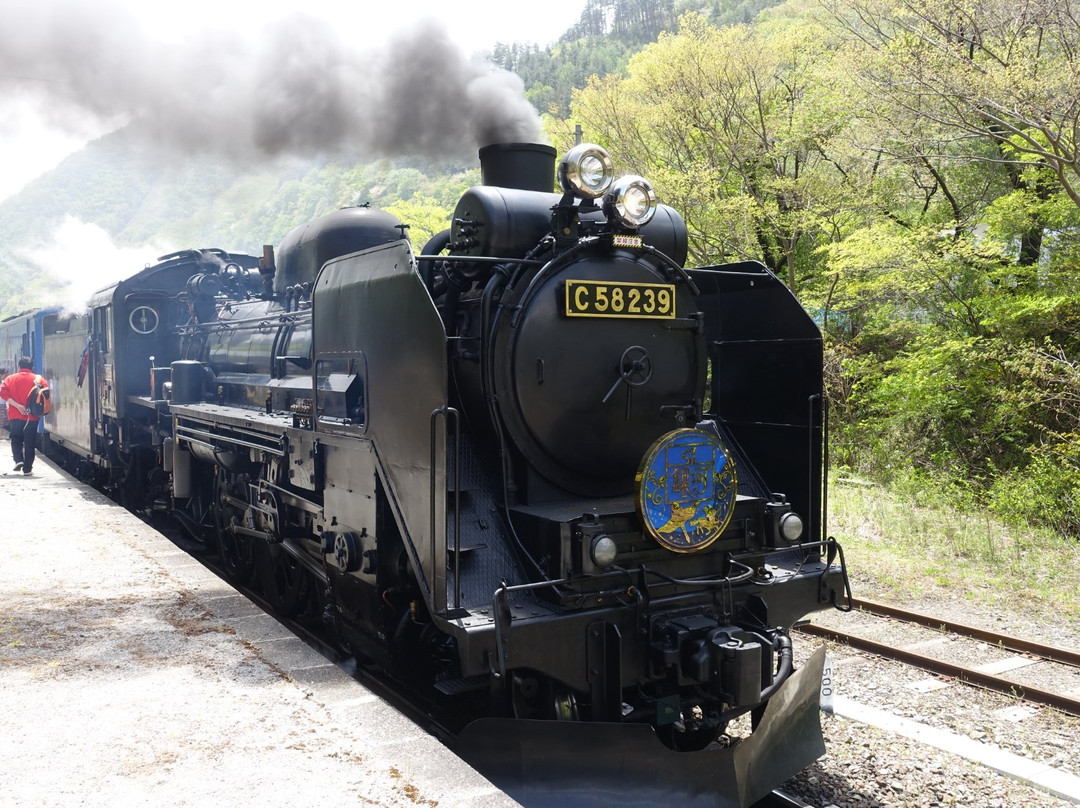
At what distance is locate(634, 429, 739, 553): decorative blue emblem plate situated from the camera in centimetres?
408

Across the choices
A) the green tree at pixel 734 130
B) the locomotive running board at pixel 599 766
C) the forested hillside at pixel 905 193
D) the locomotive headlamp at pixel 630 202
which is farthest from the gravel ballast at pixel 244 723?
the green tree at pixel 734 130

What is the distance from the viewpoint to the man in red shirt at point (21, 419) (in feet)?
42.3

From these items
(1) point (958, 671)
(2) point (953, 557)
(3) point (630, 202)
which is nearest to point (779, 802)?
(1) point (958, 671)

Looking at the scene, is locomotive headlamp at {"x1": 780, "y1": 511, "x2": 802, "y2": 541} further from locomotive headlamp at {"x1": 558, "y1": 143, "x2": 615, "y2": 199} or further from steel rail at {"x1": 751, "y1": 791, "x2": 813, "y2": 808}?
locomotive headlamp at {"x1": 558, "y1": 143, "x2": 615, "y2": 199}

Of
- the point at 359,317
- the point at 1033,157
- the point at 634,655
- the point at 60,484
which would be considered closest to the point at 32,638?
the point at 359,317

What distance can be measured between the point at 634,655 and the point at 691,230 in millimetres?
13572

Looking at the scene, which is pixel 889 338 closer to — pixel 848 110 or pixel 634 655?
pixel 848 110

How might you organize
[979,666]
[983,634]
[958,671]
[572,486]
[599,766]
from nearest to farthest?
[599,766] → [572,486] → [958,671] → [979,666] → [983,634]

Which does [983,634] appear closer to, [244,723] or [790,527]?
[790,527]

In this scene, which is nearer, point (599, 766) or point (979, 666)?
point (599, 766)

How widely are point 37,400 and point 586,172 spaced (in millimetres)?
11977

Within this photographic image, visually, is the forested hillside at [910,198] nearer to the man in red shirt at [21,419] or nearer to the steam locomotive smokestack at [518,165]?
the steam locomotive smokestack at [518,165]

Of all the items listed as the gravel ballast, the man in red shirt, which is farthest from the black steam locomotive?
the man in red shirt

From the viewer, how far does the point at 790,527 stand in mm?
4641
